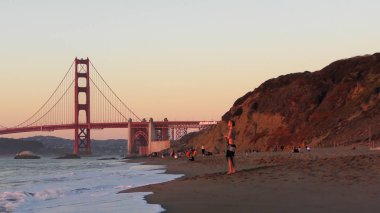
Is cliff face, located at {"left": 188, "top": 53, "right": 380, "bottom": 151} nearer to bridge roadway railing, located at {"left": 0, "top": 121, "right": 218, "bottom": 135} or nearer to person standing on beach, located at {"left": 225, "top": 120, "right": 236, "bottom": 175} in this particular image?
bridge roadway railing, located at {"left": 0, "top": 121, "right": 218, "bottom": 135}

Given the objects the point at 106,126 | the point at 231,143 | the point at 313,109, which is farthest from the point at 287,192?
the point at 106,126

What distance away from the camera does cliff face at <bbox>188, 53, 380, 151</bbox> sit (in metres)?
53.6

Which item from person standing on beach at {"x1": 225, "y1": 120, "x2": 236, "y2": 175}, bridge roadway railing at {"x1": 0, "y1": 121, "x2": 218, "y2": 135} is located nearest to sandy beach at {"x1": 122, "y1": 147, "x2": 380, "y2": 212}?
person standing on beach at {"x1": 225, "y1": 120, "x2": 236, "y2": 175}

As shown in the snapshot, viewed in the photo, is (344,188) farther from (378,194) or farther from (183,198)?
(183,198)

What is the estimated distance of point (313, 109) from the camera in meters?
65.2

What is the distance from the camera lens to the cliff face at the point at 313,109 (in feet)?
176

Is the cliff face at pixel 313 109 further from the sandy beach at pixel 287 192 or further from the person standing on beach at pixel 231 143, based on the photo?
the sandy beach at pixel 287 192

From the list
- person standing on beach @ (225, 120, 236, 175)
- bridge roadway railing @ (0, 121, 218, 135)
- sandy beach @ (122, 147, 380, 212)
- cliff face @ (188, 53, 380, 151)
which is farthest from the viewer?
bridge roadway railing @ (0, 121, 218, 135)

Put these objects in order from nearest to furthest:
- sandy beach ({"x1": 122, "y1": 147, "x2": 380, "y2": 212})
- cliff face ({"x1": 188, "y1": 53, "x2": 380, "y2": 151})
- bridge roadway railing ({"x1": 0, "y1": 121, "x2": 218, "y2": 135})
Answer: sandy beach ({"x1": 122, "y1": 147, "x2": 380, "y2": 212})
cliff face ({"x1": 188, "y1": 53, "x2": 380, "y2": 151})
bridge roadway railing ({"x1": 0, "y1": 121, "x2": 218, "y2": 135})

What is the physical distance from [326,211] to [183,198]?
3464 millimetres

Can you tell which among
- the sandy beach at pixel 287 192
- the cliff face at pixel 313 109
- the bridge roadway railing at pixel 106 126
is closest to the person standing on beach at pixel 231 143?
the sandy beach at pixel 287 192

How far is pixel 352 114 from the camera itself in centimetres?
5534

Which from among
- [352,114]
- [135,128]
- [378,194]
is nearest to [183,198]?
[378,194]

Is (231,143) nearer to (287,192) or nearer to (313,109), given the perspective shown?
(287,192)
